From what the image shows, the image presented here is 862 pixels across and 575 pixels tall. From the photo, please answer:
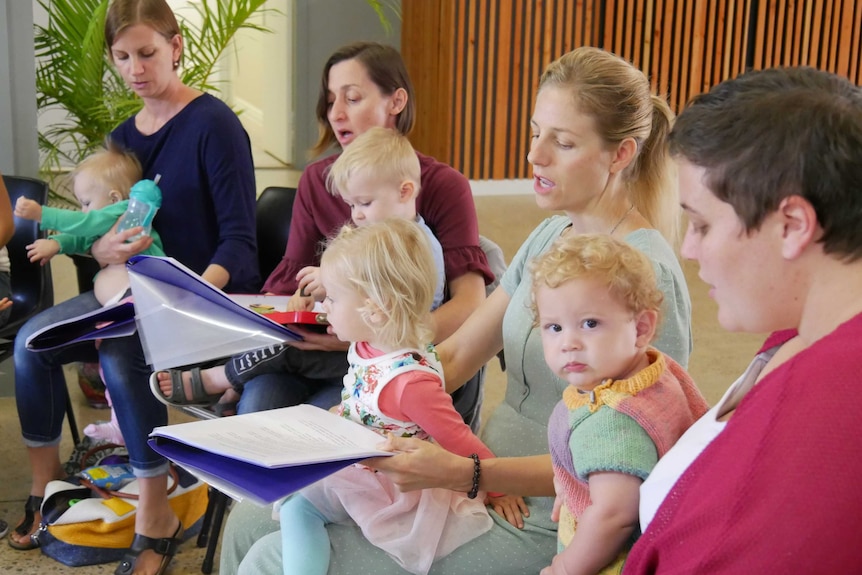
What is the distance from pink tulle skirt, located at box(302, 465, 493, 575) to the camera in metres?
1.81

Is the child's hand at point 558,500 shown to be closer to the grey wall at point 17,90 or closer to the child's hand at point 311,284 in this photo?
the child's hand at point 311,284

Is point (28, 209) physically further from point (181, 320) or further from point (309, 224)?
point (181, 320)

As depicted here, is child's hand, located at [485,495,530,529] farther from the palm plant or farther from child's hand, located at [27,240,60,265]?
the palm plant

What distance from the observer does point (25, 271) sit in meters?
3.35

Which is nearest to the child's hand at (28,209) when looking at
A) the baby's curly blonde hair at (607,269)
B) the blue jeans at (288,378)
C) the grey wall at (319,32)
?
the blue jeans at (288,378)

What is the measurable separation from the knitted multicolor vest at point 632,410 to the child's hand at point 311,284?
1.03m

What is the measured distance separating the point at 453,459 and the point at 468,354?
482mm

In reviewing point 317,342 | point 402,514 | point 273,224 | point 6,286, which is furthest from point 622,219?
point 6,286

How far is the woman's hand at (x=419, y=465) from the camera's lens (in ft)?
5.63

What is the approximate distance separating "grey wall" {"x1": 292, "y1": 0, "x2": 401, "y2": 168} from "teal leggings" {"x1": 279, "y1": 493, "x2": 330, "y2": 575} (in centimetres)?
669

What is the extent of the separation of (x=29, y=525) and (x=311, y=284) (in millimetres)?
1276

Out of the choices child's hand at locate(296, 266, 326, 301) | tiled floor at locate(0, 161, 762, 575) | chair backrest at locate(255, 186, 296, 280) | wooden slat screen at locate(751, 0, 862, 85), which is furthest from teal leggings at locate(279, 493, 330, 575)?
wooden slat screen at locate(751, 0, 862, 85)

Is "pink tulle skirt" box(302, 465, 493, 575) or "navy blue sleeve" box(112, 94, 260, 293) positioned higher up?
"navy blue sleeve" box(112, 94, 260, 293)

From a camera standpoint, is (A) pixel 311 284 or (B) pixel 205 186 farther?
(B) pixel 205 186
